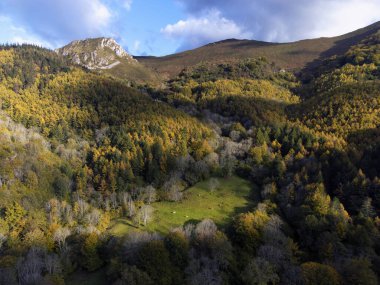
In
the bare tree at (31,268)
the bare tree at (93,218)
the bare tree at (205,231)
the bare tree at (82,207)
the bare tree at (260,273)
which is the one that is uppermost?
the bare tree at (82,207)

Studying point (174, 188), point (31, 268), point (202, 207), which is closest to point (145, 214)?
point (174, 188)

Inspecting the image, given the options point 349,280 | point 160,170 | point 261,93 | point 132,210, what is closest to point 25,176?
point 132,210

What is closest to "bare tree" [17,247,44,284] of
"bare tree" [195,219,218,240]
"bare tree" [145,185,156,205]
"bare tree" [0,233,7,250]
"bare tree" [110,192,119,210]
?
"bare tree" [0,233,7,250]

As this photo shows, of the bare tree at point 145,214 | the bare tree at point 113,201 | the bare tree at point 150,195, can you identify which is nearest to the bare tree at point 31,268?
the bare tree at point 145,214

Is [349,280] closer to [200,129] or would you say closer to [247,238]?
[247,238]

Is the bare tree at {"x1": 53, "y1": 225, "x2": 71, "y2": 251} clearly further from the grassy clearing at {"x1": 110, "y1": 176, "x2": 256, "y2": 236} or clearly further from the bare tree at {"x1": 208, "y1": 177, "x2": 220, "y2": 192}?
the bare tree at {"x1": 208, "y1": 177, "x2": 220, "y2": 192}

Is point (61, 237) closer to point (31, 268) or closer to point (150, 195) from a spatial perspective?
point (31, 268)

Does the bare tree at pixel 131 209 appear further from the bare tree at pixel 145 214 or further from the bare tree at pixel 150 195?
the bare tree at pixel 150 195
